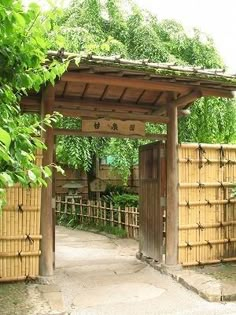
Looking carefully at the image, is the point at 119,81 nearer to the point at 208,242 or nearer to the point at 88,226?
the point at 208,242

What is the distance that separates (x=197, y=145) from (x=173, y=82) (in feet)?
4.56

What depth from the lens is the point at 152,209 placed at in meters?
7.09

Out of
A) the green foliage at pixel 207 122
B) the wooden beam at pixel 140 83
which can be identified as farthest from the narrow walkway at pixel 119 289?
the green foliage at pixel 207 122

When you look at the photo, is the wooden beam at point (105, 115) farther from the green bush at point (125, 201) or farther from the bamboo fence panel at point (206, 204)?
the green bush at point (125, 201)

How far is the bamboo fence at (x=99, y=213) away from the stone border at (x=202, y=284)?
4140mm

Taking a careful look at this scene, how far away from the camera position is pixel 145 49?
11633mm

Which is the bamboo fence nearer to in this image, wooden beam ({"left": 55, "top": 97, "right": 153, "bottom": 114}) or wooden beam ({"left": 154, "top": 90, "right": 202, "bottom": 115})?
wooden beam ({"left": 55, "top": 97, "right": 153, "bottom": 114})

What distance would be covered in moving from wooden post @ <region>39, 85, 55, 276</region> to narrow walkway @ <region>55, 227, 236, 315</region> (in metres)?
0.39

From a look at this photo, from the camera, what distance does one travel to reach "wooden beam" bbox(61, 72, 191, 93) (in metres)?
5.55

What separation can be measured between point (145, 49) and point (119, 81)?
249 inches

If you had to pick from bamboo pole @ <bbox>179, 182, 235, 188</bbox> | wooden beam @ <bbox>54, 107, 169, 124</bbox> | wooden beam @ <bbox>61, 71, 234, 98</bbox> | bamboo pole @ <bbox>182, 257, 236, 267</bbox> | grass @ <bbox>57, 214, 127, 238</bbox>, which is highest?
wooden beam @ <bbox>61, 71, 234, 98</bbox>

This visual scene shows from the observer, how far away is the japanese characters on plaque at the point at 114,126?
20.9ft

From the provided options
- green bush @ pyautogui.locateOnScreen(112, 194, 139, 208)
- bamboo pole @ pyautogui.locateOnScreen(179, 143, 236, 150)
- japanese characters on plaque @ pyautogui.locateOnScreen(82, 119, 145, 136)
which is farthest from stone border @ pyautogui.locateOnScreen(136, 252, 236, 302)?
green bush @ pyautogui.locateOnScreen(112, 194, 139, 208)

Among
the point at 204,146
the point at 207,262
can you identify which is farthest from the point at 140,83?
the point at 207,262
